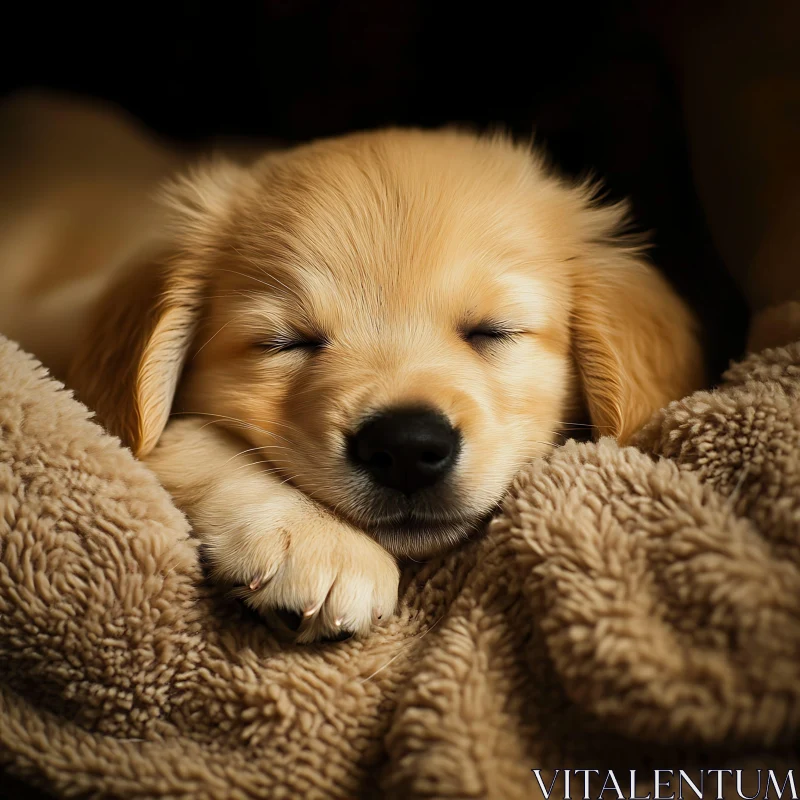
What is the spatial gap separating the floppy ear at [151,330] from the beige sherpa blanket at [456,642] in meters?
0.24

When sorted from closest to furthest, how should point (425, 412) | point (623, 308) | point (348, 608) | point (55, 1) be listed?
1. point (348, 608)
2. point (425, 412)
3. point (623, 308)
4. point (55, 1)

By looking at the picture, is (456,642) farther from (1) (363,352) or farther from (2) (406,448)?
(1) (363,352)

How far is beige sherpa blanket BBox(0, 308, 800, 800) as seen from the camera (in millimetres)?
983

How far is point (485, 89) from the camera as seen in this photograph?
2.77 metres

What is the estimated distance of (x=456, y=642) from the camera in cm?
114

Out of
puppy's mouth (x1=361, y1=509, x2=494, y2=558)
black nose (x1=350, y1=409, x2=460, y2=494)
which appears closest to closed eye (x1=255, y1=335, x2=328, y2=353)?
black nose (x1=350, y1=409, x2=460, y2=494)

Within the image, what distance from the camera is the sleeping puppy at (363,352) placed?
1307 mm

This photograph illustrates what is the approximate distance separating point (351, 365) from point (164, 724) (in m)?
0.71

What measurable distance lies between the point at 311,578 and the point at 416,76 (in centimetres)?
223

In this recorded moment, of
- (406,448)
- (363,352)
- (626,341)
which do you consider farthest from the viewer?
(626,341)

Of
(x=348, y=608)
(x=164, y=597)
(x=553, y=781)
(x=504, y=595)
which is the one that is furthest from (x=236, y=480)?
(x=553, y=781)

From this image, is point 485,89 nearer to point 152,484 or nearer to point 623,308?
point 623,308

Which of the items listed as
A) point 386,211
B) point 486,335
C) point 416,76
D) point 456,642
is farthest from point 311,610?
point 416,76

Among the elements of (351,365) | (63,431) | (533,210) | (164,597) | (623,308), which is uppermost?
(533,210)
